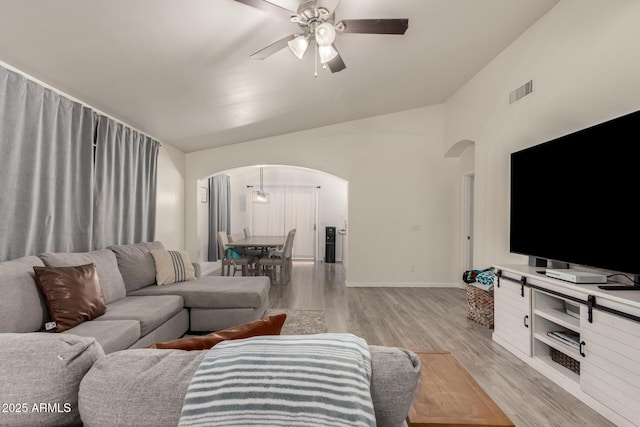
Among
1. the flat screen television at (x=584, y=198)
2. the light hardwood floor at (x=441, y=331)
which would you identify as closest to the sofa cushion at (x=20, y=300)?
the light hardwood floor at (x=441, y=331)

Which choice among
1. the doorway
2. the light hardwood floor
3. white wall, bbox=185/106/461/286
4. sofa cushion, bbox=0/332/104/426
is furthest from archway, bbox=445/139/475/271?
sofa cushion, bbox=0/332/104/426

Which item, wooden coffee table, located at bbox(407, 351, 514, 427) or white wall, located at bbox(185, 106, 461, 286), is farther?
white wall, located at bbox(185, 106, 461, 286)

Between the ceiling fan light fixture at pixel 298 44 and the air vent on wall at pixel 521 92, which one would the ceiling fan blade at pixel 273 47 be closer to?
the ceiling fan light fixture at pixel 298 44

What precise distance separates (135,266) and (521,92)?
4.56 meters

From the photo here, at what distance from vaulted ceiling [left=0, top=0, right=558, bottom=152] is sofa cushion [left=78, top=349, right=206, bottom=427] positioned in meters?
2.19

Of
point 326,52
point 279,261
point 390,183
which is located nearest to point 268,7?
point 326,52

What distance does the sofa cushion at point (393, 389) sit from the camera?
0.73 meters

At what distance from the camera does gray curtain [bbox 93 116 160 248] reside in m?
3.42

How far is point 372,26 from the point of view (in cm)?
225

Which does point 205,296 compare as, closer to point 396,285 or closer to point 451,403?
point 451,403

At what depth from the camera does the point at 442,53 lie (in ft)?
12.2

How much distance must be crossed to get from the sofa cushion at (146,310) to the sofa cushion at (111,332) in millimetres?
110

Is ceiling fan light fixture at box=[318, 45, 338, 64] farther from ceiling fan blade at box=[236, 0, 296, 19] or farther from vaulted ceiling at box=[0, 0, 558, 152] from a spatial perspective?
vaulted ceiling at box=[0, 0, 558, 152]

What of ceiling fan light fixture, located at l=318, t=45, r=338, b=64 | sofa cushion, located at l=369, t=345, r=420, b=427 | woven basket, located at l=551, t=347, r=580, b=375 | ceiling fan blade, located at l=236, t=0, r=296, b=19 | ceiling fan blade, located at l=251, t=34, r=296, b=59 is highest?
ceiling fan blade, located at l=236, t=0, r=296, b=19
